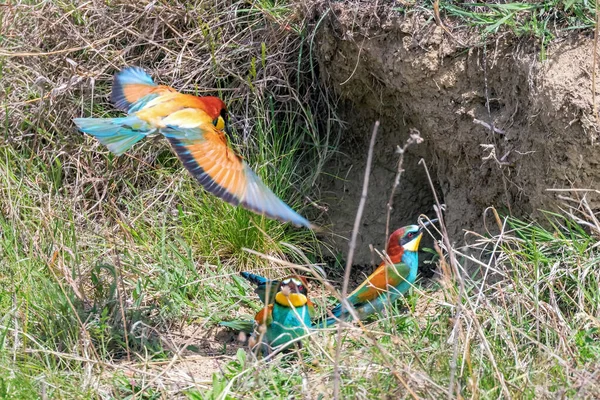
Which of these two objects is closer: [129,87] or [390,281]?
[390,281]

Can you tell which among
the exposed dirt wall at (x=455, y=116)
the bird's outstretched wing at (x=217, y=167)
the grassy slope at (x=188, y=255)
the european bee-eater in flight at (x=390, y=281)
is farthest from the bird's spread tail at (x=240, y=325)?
the exposed dirt wall at (x=455, y=116)

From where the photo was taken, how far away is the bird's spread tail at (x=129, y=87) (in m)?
3.96

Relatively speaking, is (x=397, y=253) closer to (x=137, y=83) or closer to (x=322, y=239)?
(x=322, y=239)

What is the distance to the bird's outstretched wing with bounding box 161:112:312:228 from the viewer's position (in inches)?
127

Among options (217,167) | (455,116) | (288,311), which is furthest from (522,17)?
(288,311)

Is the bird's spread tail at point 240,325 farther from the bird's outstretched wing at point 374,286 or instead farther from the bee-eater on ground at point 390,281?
the bird's outstretched wing at point 374,286

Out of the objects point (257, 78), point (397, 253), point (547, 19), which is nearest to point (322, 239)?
point (397, 253)

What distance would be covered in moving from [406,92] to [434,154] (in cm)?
33

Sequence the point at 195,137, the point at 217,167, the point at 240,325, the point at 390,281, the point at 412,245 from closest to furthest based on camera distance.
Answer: the point at 217,167 < the point at 195,137 < the point at 240,325 < the point at 390,281 < the point at 412,245

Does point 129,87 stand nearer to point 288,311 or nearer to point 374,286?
point 288,311

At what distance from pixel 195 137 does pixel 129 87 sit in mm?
691

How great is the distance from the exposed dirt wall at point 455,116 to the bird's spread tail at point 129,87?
843 millimetres

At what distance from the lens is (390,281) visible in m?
3.82

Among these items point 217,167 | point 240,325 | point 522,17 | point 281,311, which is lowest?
point 240,325
